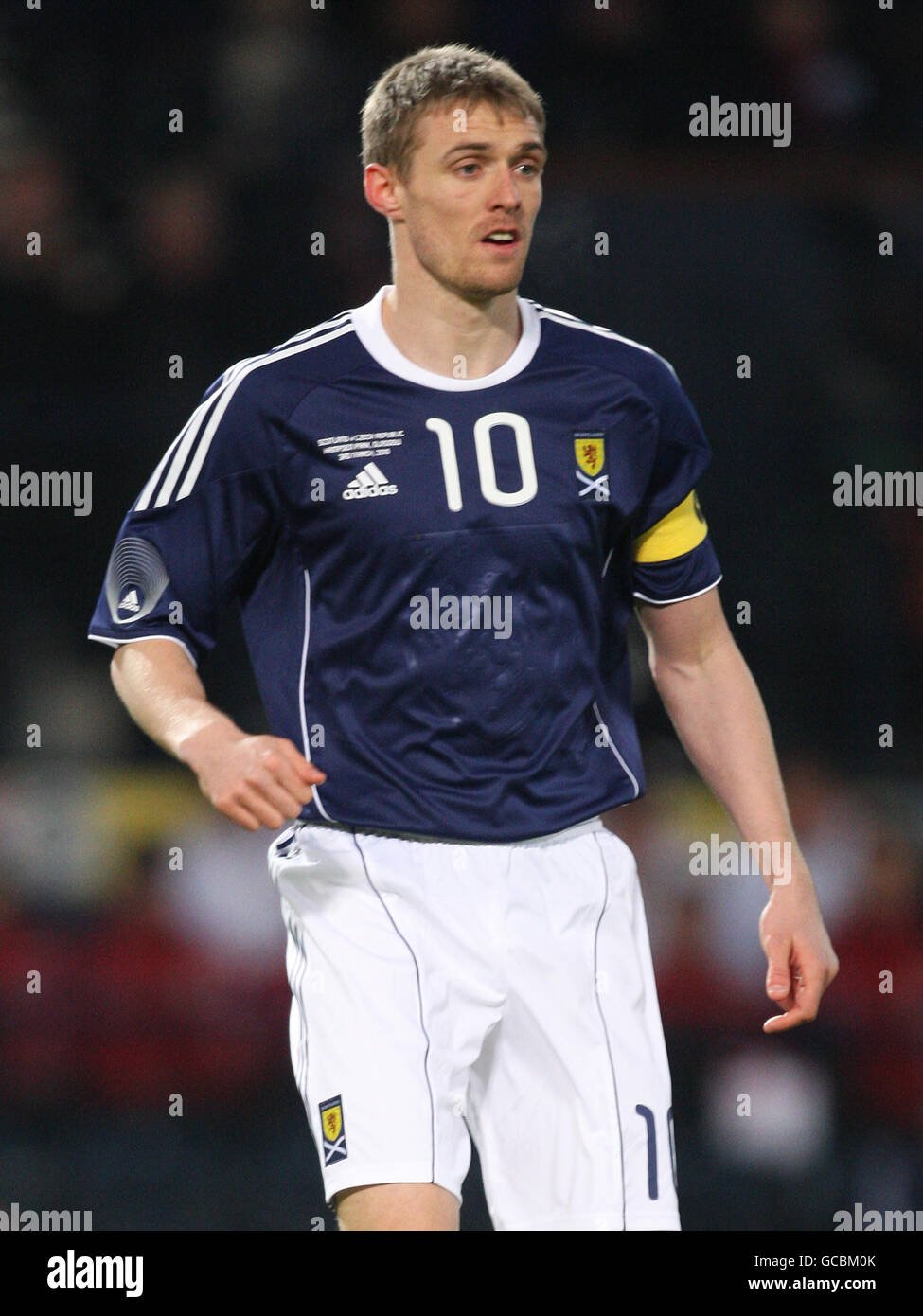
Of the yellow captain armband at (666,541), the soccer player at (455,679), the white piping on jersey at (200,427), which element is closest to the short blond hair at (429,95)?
the soccer player at (455,679)

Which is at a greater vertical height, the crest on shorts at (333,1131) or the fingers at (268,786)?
the fingers at (268,786)

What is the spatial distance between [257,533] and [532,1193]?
1.08 meters

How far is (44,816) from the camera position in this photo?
17.8 feet

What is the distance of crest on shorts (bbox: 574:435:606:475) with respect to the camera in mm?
3020

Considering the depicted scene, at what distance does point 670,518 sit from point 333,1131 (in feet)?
3.65

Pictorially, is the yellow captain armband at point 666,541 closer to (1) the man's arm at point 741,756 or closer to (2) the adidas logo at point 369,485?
(1) the man's arm at point 741,756

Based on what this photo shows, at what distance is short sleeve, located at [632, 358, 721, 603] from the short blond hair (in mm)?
490

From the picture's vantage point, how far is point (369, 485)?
2.95 meters

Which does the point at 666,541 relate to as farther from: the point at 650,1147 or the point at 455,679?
the point at 650,1147

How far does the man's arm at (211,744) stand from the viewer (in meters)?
2.51

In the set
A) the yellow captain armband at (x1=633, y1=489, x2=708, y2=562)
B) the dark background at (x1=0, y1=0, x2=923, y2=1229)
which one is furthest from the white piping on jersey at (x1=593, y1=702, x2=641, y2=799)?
the dark background at (x1=0, y1=0, x2=923, y2=1229)

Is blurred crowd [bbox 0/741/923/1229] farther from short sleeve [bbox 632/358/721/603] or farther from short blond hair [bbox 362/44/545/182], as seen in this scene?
short blond hair [bbox 362/44/545/182]

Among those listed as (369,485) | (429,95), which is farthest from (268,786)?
(429,95)

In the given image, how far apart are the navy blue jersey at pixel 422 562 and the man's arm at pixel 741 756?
0.10m
